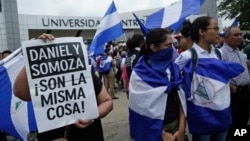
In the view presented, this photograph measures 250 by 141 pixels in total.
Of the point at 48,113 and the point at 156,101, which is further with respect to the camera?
the point at 156,101

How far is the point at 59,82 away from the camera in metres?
2.53

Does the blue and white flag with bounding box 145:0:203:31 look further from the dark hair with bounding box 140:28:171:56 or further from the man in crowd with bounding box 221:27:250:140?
the dark hair with bounding box 140:28:171:56

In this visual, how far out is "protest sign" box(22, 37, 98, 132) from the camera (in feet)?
8.05

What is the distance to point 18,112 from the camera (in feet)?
13.9

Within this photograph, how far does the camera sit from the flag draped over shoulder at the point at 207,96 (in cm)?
311

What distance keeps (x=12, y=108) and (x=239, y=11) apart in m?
27.0

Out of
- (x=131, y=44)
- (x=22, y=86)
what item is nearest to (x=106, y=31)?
(x=131, y=44)

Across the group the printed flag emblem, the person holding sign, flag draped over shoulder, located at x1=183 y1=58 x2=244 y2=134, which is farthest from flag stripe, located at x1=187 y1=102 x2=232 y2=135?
the person holding sign

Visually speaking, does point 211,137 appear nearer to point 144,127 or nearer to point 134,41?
point 144,127

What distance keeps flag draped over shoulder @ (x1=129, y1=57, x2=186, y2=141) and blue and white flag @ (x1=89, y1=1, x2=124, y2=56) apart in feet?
11.9

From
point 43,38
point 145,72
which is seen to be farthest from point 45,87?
point 145,72

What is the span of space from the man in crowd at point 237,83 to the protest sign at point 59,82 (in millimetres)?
2115

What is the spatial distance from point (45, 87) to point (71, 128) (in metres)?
0.41

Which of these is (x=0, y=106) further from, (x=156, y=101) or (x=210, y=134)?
(x=210, y=134)
